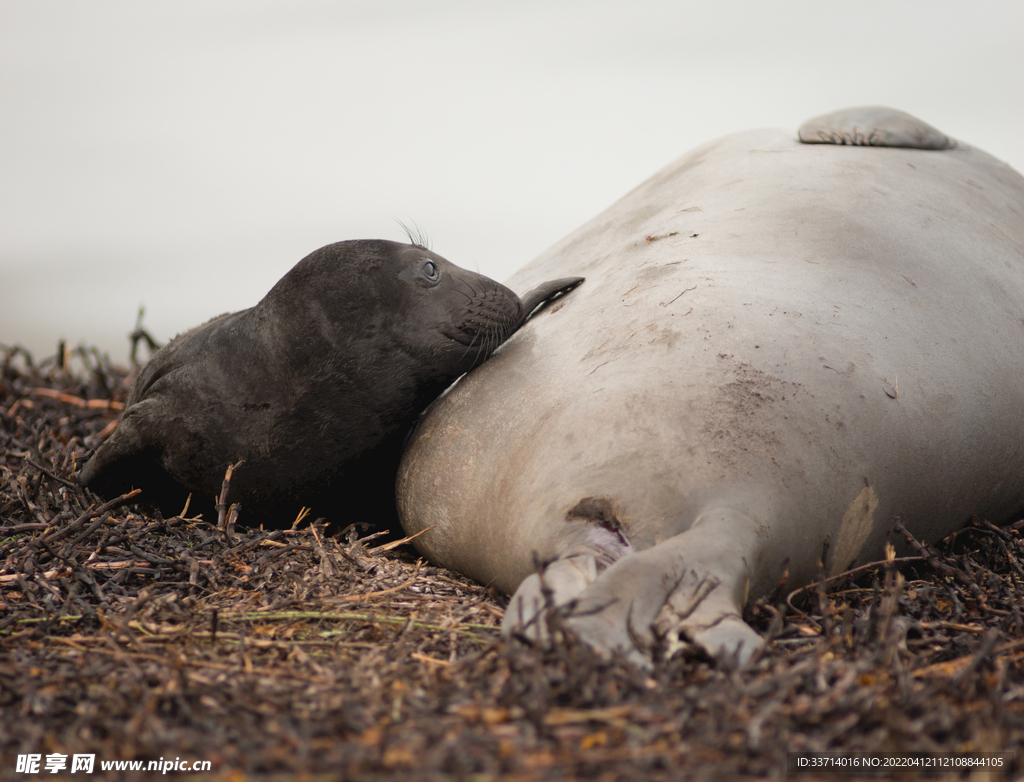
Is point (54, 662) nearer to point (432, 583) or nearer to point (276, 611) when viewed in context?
point (276, 611)

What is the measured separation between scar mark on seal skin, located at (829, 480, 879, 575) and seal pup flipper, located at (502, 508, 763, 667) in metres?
0.25

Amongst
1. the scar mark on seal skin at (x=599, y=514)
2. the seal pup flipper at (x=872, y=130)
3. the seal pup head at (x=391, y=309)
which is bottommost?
the scar mark on seal skin at (x=599, y=514)

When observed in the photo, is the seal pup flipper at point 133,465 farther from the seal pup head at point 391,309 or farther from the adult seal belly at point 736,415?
the adult seal belly at point 736,415

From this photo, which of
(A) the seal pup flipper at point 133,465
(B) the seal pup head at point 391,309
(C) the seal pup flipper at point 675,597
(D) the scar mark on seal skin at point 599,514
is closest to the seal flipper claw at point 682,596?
(C) the seal pup flipper at point 675,597

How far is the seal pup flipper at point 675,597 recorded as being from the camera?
1192 millimetres

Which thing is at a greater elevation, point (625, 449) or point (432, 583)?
point (625, 449)

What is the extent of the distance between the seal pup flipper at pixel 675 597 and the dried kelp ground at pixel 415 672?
4cm

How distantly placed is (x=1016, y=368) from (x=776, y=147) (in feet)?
3.49

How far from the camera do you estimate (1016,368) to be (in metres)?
1.94

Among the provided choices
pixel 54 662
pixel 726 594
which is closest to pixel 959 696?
pixel 726 594

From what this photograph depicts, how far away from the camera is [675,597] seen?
1296mm

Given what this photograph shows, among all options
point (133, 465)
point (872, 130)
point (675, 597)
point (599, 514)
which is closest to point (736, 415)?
point (599, 514)

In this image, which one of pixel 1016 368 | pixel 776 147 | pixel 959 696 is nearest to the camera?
pixel 959 696

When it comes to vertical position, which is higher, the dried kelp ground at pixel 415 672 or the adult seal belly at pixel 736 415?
the adult seal belly at pixel 736 415
